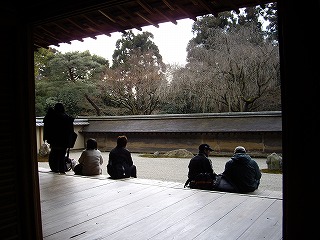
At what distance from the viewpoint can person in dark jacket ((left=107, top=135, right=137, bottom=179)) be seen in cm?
458

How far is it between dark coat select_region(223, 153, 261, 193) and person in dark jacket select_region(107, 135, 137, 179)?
1563 millimetres

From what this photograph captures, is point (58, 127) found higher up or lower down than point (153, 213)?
higher up

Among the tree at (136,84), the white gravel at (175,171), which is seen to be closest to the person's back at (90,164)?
the white gravel at (175,171)

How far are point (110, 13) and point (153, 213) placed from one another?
6.11ft

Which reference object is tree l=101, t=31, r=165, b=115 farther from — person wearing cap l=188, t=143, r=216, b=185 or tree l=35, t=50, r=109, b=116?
person wearing cap l=188, t=143, r=216, b=185

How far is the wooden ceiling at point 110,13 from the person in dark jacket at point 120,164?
91.7 inches

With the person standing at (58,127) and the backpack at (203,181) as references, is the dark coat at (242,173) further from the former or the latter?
the person standing at (58,127)

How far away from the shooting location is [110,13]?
2.23 meters

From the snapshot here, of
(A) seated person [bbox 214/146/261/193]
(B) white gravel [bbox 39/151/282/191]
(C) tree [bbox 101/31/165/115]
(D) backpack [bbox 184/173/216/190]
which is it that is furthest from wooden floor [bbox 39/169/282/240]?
(C) tree [bbox 101/31/165/115]

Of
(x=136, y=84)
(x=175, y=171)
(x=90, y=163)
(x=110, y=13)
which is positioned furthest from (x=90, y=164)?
(x=136, y=84)

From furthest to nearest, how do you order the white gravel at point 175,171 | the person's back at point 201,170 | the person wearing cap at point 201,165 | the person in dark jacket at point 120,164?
the white gravel at point 175,171, the person in dark jacket at point 120,164, the person wearing cap at point 201,165, the person's back at point 201,170

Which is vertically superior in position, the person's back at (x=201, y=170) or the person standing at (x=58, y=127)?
the person standing at (x=58, y=127)

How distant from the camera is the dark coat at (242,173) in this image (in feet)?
13.7

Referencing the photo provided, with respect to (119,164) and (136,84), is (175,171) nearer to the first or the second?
(119,164)
